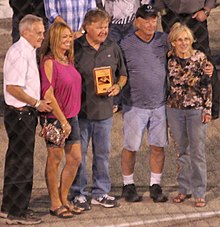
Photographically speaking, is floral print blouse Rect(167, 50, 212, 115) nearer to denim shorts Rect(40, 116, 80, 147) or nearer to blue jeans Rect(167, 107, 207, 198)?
blue jeans Rect(167, 107, 207, 198)

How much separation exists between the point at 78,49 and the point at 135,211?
Result: 47.4 inches

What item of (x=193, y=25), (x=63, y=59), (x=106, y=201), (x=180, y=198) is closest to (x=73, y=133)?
(x=63, y=59)

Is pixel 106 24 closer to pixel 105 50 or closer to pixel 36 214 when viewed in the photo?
pixel 105 50

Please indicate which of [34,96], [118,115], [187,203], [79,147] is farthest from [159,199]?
[118,115]

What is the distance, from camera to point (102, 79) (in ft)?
26.2

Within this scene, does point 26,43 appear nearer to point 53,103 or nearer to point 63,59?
point 63,59

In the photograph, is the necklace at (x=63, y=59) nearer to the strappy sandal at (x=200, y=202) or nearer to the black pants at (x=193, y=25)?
the strappy sandal at (x=200, y=202)

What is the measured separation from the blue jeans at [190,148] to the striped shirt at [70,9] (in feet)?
3.79

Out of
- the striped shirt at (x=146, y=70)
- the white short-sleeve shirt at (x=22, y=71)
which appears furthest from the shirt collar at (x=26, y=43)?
the striped shirt at (x=146, y=70)

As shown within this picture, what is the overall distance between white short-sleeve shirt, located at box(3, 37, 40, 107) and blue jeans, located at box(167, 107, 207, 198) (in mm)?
1069

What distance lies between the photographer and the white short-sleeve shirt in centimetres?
757

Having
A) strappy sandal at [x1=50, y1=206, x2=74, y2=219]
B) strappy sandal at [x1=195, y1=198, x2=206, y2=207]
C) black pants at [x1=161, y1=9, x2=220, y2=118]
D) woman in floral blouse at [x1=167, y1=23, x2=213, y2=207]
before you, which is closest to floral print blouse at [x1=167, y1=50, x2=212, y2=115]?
woman in floral blouse at [x1=167, y1=23, x2=213, y2=207]

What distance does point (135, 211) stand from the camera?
26.6 feet

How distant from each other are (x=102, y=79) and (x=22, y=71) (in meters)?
0.66
